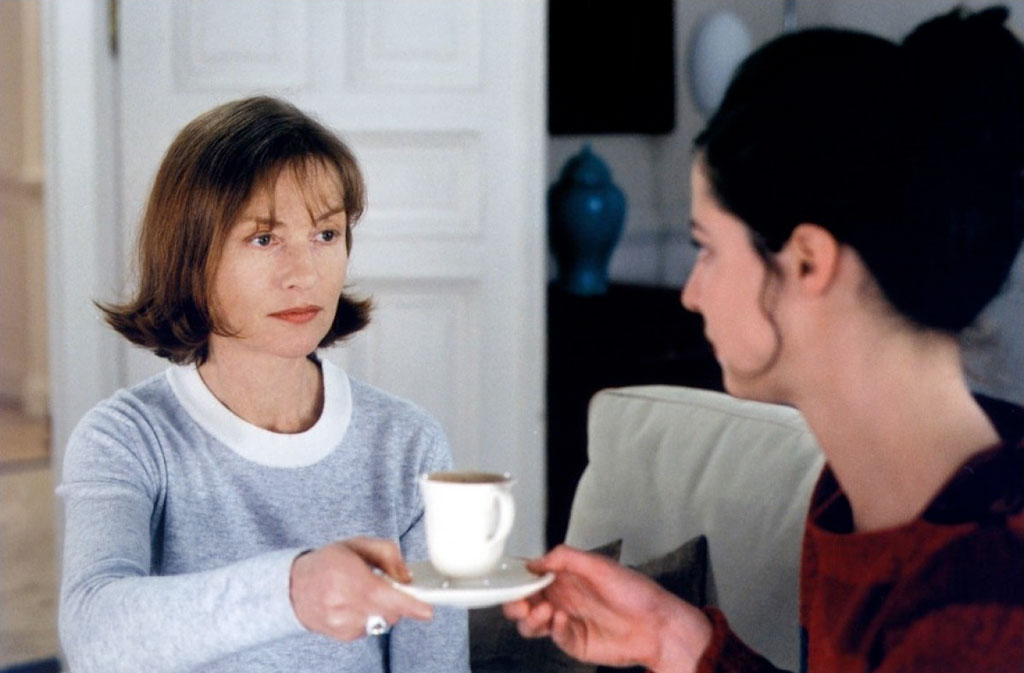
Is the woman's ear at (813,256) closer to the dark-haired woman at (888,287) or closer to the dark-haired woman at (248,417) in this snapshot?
the dark-haired woman at (888,287)

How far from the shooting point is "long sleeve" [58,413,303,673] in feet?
2.53

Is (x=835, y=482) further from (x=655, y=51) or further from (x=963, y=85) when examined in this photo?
(x=655, y=51)

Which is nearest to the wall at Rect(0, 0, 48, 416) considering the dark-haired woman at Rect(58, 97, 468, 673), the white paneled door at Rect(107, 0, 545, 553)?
the white paneled door at Rect(107, 0, 545, 553)

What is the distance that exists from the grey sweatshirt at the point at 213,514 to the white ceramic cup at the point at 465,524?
9cm

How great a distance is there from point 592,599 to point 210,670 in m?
0.31

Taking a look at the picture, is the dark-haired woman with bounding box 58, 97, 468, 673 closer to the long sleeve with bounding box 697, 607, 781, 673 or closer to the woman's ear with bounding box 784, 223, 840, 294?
the long sleeve with bounding box 697, 607, 781, 673

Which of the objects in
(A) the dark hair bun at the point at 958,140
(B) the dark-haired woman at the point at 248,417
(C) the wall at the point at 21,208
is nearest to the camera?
(A) the dark hair bun at the point at 958,140

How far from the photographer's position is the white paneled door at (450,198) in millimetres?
1728

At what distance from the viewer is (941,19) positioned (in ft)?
2.16

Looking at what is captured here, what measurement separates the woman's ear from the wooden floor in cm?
98

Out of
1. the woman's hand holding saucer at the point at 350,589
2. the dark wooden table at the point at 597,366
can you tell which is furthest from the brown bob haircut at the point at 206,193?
the dark wooden table at the point at 597,366

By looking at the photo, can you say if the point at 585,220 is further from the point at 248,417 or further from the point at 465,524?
the point at 465,524

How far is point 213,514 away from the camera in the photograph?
0.96 m

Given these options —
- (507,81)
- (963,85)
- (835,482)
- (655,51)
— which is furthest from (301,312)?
(655,51)
